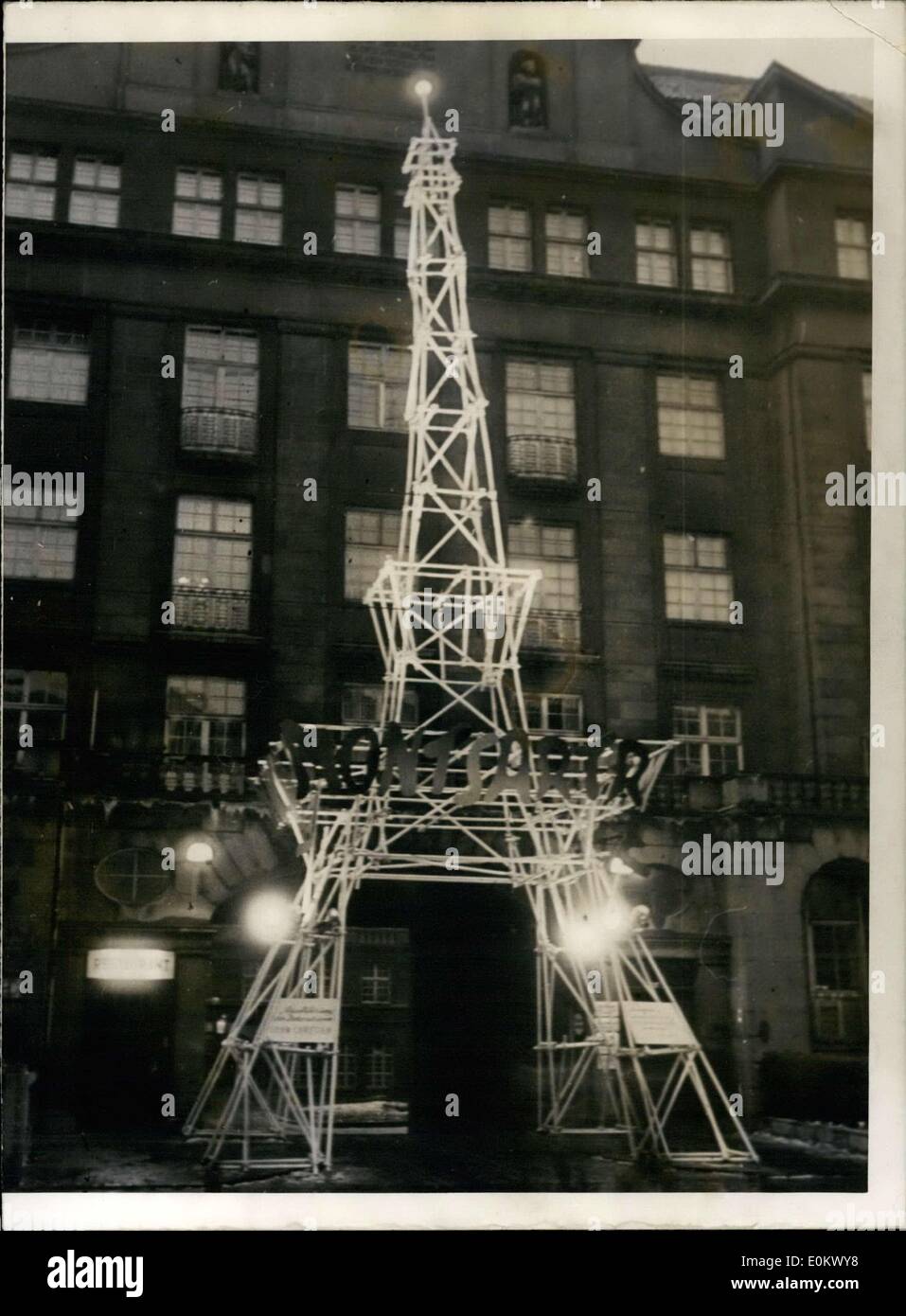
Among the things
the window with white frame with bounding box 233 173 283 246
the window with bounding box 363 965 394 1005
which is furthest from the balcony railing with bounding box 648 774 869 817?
the window with white frame with bounding box 233 173 283 246

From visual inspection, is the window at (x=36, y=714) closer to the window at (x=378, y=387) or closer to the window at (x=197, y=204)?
the window at (x=378, y=387)

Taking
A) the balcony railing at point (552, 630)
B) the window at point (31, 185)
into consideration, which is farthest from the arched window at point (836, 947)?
the window at point (31, 185)

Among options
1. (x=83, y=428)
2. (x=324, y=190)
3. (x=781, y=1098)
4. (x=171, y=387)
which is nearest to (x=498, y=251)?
(x=324, y=190)

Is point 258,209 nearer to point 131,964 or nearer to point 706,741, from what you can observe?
point 706,741

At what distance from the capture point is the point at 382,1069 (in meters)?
14.8

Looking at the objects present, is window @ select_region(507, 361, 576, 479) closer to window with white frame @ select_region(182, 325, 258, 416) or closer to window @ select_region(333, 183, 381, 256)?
window @ select_region(333, 183, 381, 256)

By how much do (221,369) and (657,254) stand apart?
17.0 feet

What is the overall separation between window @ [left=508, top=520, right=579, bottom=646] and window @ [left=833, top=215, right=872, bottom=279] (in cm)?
419

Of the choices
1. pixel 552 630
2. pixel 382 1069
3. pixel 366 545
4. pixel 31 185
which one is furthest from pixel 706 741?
pixel 31 185

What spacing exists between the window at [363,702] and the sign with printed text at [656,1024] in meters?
3.92

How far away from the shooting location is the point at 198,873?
15.0 m

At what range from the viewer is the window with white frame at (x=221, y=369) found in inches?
614

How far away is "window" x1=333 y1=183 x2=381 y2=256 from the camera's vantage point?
15922mm
